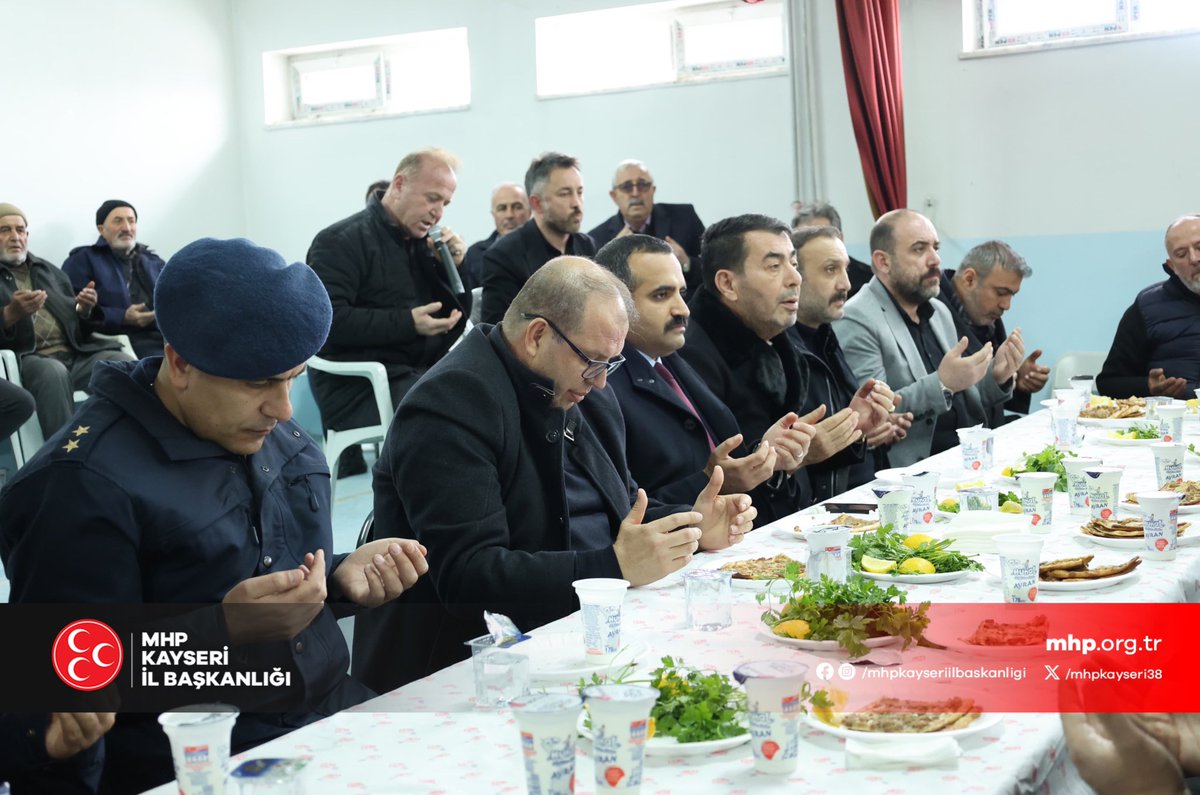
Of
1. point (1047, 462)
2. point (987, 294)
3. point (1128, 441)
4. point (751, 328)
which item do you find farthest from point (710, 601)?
point (987, 294)

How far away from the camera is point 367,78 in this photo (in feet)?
30.7

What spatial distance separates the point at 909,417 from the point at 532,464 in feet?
6.76

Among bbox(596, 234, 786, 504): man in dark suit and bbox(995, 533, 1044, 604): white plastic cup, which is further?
bbox(596, 234, 786, 504): man in dark suit

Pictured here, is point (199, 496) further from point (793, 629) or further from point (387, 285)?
point (387, 285)

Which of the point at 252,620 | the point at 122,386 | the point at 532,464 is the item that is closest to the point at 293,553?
the point at 252,620

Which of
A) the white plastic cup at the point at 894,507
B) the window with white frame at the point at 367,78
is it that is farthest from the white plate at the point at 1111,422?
the window with white frame at the point at 367,78

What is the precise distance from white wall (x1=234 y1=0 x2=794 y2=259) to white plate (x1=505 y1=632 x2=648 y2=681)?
646cm

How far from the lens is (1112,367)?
18.2ft

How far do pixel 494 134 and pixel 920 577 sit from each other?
7189mm

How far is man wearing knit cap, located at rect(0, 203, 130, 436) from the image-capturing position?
250 inches

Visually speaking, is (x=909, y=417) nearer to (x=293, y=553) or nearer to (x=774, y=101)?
(x=293, y=553)

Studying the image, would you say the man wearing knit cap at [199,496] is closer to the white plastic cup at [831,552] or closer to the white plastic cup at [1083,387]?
the white plastic cup at [831,552]

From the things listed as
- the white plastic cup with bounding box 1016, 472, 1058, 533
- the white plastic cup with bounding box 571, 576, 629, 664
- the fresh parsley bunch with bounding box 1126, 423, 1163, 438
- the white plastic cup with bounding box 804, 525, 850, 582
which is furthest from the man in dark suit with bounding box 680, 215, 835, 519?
the white plastic cup with bounding box 571, 576, 629, 664

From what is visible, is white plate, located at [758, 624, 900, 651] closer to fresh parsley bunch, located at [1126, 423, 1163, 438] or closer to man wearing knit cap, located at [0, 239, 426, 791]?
man wearing knit cap, located at [0, 239, 426, 791]
